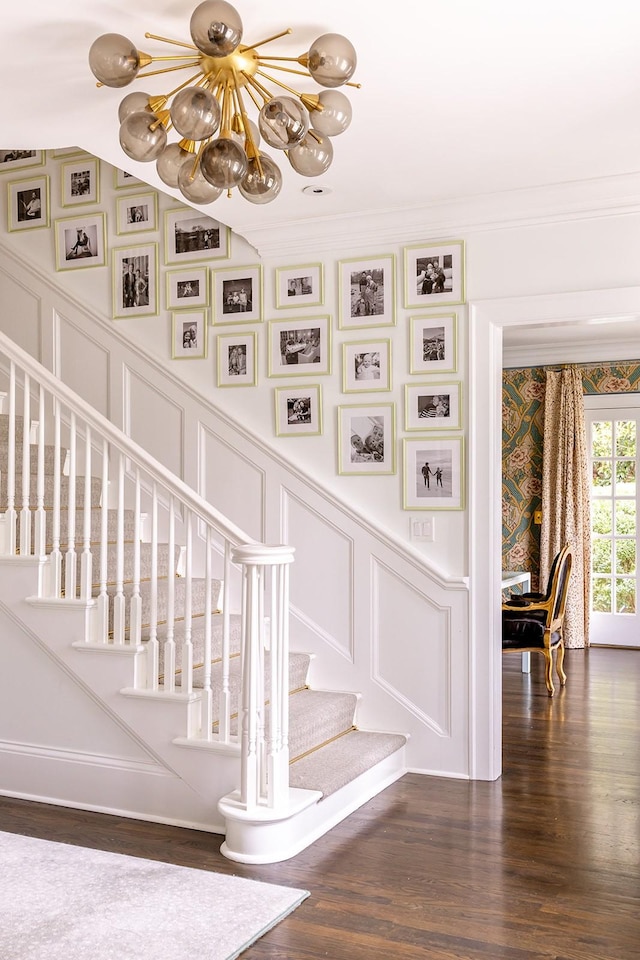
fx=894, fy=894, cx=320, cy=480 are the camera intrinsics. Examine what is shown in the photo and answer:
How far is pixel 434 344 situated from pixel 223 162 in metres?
2.34

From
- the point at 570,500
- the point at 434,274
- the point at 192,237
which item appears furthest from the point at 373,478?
the point at 570,500

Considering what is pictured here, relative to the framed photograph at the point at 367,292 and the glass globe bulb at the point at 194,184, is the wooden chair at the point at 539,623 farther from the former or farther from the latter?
the glass globe bulb at the point at 194,184

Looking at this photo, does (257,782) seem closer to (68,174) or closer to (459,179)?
(459,179)

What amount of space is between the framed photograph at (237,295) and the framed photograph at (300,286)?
136mm

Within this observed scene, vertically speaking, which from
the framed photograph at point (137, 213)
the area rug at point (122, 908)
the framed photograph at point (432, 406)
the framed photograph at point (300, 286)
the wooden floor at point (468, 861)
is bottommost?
the wooden floor at point (468, 861)

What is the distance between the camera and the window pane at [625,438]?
8555 mm

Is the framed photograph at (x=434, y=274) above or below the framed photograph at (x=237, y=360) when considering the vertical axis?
above

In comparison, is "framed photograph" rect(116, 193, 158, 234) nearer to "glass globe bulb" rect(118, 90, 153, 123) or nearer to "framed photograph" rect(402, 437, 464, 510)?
"framed photograph" rect(402, 437, 464, 510)

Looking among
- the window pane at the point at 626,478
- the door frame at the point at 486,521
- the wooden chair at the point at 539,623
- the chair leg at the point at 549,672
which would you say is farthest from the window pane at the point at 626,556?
the door frame at the point at 486,521

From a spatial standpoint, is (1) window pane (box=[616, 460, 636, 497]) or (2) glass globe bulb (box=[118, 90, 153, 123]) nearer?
(2) glass globe bulb (box=[118, 90, 153, 123])

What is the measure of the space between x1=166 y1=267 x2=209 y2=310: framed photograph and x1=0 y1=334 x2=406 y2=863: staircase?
133cm

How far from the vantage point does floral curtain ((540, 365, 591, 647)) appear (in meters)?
8.48

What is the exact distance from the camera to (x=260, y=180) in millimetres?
2934

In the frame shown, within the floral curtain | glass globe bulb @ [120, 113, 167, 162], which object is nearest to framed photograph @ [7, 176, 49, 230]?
glass globe bulb @ [120, 113, 167, 162]
